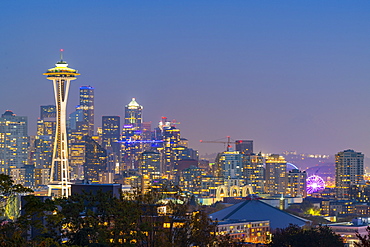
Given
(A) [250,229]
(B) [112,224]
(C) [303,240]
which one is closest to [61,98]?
(A) [250,229]

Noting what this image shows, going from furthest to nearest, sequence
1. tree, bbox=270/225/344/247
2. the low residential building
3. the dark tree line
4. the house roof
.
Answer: the house roof → the low residential building → tree, bbox=270/225/344/247 → the dark tree line

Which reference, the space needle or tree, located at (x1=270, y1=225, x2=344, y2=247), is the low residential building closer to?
the space needle

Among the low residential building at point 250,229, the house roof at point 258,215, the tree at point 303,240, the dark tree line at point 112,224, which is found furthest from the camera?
the house roof at point 258,215

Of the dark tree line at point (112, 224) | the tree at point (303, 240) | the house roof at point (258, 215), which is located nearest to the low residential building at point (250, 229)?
the house roof at point (258, 215)

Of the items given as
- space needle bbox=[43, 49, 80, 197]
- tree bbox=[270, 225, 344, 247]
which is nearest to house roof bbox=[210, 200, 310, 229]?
space needle bbox=[43, 49, 80, 197]

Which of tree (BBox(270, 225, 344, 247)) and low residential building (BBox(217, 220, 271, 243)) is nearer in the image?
tree (BBox(270, 225, 344, 247))

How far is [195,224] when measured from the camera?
4319 centimetres

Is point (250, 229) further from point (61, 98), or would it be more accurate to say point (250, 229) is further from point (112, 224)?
point (112, 224)

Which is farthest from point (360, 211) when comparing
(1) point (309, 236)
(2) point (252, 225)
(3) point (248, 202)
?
(1) point (309, 236)

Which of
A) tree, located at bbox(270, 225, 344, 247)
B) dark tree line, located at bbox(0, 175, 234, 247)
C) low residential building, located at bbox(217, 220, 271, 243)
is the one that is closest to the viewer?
dark tree line, located at bbox(0, 175, 234, 247)

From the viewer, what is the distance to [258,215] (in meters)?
136

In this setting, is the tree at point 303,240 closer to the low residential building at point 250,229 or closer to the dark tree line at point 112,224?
the dark tree line at point 112,224

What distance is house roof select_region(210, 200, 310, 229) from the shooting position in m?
132

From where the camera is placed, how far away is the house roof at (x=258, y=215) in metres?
132
